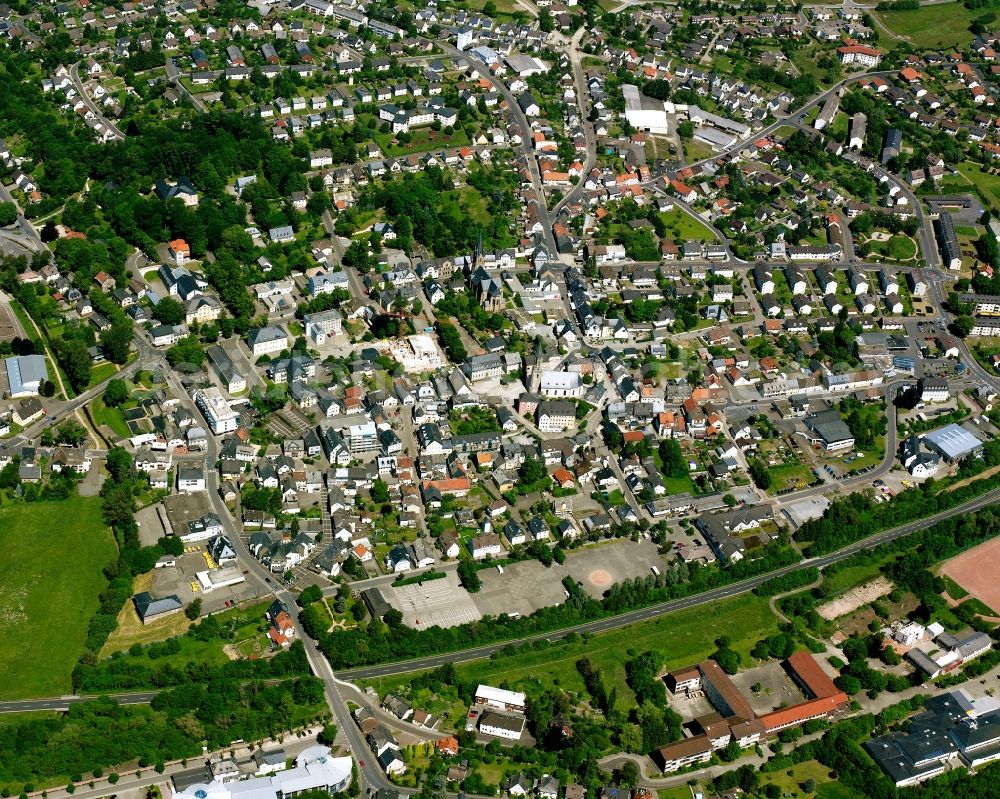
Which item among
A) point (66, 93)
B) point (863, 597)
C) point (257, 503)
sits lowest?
point (863, 597)

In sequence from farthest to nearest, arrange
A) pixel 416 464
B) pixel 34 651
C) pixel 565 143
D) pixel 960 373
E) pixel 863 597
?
pixel 565 143 < pixel 960 373 < pixel 416 464 < pixel 863 597 < pixel 34 651

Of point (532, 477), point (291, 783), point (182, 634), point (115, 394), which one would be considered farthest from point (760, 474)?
point (115, 394)

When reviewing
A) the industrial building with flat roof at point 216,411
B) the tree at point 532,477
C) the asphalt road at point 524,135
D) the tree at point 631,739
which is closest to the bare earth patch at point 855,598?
the tree at point 631,739

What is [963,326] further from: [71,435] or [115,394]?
[71,435]

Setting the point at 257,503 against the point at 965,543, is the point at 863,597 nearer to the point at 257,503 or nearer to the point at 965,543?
the point at 965,543

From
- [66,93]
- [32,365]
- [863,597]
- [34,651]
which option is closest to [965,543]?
[863,597]

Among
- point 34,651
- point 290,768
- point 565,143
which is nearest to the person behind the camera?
point 290,768

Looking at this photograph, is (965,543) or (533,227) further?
A: (533,227)
